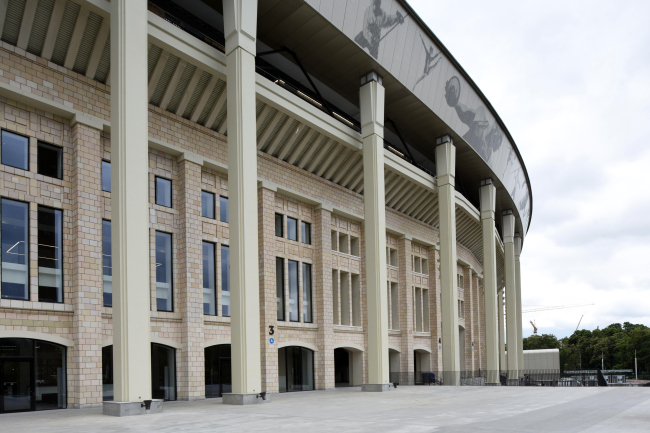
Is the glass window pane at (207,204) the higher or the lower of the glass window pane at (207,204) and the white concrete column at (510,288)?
the higher

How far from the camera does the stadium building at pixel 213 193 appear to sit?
1828 cm

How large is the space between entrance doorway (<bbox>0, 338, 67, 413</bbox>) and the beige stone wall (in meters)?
0.43

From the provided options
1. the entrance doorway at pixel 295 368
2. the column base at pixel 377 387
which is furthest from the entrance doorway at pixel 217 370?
the column base at pixel 377 387

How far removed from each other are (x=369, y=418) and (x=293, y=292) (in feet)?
51.7

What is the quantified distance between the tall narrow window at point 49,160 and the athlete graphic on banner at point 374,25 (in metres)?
13.9

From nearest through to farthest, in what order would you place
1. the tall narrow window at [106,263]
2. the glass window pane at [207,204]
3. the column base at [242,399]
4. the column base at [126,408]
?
the column base at [126,408], the column base at [242,399], the tall narrow window at [106,263], the glass window pane at [207,204]

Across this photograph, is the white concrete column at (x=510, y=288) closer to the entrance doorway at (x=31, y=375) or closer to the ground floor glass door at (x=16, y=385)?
the entrance doorway at (x=31, y=375)

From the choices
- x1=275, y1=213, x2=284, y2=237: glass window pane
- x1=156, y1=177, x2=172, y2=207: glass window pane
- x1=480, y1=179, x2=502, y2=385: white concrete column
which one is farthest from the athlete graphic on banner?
x1=480, y1=179, x2=502, y2=385: white concrete column

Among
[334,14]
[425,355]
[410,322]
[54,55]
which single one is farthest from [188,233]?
[425,355]

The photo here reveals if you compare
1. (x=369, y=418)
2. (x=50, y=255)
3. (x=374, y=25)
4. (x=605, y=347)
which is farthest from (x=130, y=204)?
(x=605, y=347)

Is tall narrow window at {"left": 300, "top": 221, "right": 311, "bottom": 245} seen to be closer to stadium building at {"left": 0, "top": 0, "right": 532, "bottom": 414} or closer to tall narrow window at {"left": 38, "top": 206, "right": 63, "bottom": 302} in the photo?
stadium building at {"left": 0, "top": 0, "right": 532, "bottom": 414}

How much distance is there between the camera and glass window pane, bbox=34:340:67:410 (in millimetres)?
18719

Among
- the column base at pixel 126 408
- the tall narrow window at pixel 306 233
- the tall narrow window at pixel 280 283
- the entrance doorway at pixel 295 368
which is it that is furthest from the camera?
the tall narrow window at pixel 306 233

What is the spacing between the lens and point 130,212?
650 inches
